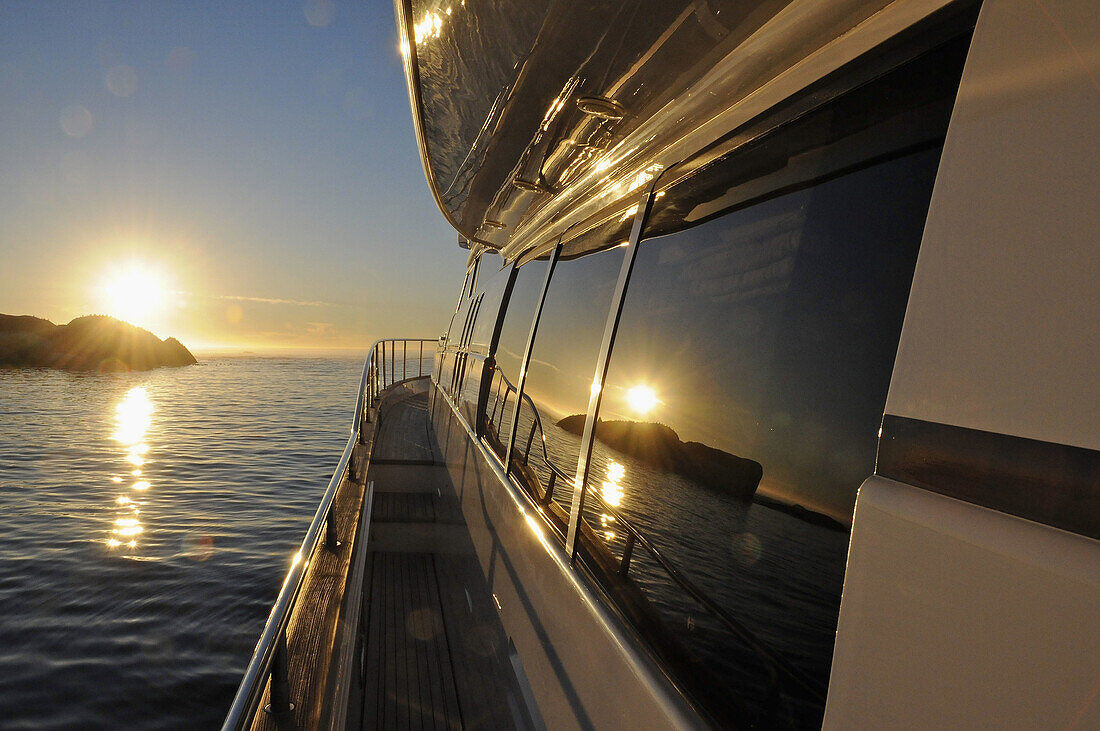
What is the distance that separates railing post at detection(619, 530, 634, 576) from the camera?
64.5 inches

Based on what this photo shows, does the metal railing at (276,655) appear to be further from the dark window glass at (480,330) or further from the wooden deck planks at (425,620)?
the dark window glass at (480,330)

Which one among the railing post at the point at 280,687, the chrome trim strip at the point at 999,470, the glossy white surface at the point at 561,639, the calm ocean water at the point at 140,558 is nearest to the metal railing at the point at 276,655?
the railing post at the point at 280,687

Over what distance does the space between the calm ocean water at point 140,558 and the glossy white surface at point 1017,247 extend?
445 inches

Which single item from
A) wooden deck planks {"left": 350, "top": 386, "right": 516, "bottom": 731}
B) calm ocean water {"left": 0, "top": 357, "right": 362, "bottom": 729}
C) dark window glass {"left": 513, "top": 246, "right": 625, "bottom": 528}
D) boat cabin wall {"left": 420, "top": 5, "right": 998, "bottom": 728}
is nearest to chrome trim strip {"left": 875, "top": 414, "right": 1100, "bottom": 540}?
boat cabin wall {"left": 420, "top": 5, "right": 998, "bottom": 728}

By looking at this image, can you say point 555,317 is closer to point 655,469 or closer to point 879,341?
point 655,469

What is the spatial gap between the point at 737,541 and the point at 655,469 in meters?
0.36

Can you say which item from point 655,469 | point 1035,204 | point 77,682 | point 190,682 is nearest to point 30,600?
point 77,682

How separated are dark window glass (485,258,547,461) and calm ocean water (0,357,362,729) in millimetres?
8603

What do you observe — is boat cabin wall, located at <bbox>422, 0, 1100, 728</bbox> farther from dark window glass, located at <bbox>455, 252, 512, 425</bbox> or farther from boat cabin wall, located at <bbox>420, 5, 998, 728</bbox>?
dark window glass, located at <bbox>455, 252, 512, 425</bbox>

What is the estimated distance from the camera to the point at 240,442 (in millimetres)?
34656

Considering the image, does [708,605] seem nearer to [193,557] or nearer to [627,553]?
[627,553]

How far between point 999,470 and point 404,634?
14.7 feet

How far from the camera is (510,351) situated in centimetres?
378

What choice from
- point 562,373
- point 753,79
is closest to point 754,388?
point 753,79
